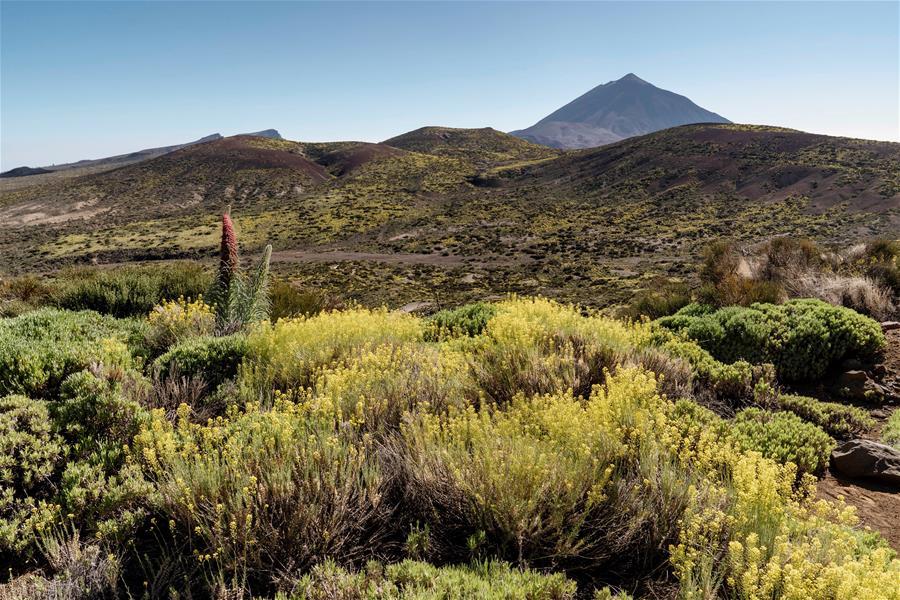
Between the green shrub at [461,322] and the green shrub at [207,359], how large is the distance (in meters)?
2.72

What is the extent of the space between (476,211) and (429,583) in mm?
47569

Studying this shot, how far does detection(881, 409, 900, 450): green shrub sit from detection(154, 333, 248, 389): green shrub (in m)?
6.24

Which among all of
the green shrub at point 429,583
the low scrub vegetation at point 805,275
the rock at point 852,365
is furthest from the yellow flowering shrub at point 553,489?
the low scrub vegetation at point 805,275

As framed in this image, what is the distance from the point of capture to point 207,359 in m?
5.05

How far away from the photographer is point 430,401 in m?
4.23

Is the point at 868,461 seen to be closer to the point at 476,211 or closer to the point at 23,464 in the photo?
the point at 23,464

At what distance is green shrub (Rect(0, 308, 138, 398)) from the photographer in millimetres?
4098

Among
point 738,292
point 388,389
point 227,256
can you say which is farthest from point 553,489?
point 738,292

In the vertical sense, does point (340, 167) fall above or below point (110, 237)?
above

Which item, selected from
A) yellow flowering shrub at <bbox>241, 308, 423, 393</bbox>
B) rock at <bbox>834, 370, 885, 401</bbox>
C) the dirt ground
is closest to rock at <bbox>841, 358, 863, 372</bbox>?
rock at <bbox>834, 370, 885, 401</bbox>

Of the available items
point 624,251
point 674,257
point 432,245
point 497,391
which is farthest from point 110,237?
point 497,391

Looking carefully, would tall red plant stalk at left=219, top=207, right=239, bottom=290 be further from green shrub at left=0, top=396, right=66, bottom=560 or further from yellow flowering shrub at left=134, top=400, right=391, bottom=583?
yellow flowering shrub at left=134, top=400, right=391, bottom=583

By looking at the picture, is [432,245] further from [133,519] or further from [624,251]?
[133,519]

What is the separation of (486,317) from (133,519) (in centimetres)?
548
